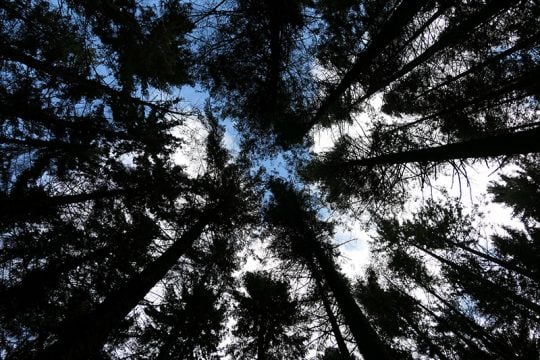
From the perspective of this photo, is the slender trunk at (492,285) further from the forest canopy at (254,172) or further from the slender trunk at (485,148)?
the slender trunk at (485,148)

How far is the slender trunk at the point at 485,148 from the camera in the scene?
10.8 feet

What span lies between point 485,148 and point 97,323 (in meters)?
6.31

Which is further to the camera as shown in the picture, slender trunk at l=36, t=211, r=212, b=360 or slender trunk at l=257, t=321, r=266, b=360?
slender trunk at l=257, t=321, r=266, b=360

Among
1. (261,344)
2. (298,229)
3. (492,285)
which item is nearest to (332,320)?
(261,344)

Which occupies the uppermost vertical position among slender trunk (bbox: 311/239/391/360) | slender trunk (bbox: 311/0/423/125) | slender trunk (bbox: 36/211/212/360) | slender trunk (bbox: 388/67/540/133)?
slender trunk (bbox: 388/67/540/133)

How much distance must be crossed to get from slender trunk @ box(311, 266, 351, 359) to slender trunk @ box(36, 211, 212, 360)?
5.66 meters

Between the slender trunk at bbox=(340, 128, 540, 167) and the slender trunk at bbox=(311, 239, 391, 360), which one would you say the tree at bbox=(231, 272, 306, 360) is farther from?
the slender trunk at bbox=(340, 128, 540, 167)

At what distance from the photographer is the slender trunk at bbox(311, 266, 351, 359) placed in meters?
8.16

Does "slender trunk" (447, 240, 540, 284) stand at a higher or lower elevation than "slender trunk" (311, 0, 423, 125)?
higher

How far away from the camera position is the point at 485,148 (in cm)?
388

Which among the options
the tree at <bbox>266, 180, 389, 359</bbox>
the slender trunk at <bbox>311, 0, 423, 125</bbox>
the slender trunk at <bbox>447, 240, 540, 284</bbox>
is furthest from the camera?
the tree at <bbox>266, 180, 389, 359</bbox>

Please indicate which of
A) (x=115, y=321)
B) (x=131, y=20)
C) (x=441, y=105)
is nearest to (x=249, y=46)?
(x=131, y=20)

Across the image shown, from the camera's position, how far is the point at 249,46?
7750mm

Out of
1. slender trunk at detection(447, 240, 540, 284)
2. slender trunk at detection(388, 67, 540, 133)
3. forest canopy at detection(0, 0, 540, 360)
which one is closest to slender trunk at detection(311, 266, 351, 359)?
forest canopy at detection(0, 0, 540, 360)
